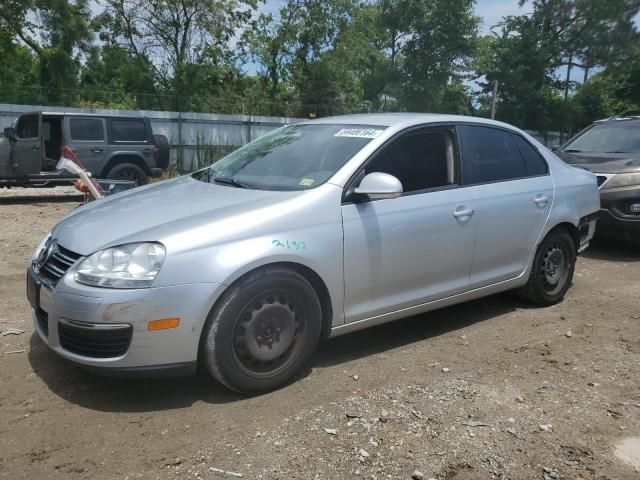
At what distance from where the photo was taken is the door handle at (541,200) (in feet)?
15.3

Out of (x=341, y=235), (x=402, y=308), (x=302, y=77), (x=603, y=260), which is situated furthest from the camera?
(x=302, y=77)

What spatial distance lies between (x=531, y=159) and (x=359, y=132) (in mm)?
1755

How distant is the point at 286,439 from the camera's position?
2842 mm

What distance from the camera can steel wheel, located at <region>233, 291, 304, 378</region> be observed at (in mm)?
3145

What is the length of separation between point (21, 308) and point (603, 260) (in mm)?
6382

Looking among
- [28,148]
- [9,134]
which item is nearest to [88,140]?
[28,148]

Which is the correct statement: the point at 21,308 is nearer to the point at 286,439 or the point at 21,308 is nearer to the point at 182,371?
the point at 182,371

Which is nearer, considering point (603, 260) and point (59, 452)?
point (59, 452)

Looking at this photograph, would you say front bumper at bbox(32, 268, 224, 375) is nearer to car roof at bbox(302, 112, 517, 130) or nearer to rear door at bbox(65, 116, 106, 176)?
car roof at bbox(302, 112, 517, 130)

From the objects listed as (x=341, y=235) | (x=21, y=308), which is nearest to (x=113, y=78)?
(x=21, y=308)

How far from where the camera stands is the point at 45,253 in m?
3.41

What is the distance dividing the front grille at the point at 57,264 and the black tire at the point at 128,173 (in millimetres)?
8989

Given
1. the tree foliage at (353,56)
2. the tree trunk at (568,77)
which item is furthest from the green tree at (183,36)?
the tree trunk at (568,77)

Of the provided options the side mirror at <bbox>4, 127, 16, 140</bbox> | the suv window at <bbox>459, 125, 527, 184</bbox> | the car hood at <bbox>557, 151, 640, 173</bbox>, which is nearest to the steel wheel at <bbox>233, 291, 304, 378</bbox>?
the suv window at <bbox>459, 125, 527, 184</bbox>
